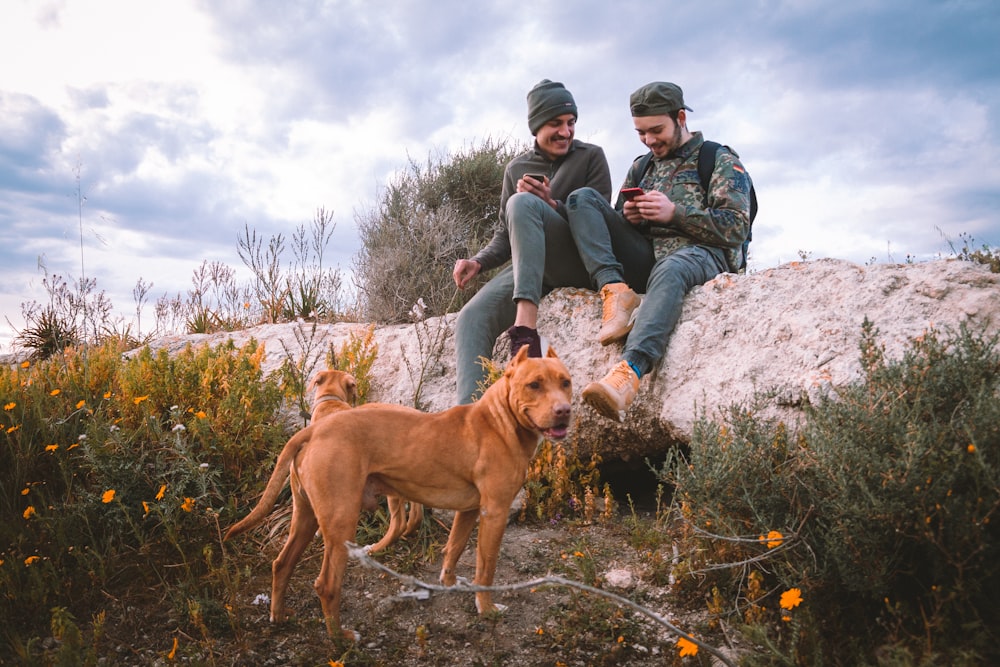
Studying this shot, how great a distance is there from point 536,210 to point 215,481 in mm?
2830

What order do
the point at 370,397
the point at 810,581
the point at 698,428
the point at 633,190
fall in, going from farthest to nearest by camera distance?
the point at 370,397
the point at 633,190
the point at 698,428
the point at 810,581

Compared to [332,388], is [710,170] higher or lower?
higher

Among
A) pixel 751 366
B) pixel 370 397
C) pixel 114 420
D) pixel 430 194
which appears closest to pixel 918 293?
pixel 751 366

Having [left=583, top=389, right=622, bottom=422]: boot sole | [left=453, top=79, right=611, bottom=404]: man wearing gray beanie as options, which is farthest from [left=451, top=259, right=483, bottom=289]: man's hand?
[left=583, top=389, right=622, bottom=422]: boot sole

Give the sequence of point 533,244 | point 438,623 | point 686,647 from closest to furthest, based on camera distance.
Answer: point 686,647
point 438,623
point 533,244

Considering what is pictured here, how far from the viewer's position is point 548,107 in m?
5.44

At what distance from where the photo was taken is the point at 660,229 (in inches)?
199

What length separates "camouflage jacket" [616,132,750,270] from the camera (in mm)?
4812

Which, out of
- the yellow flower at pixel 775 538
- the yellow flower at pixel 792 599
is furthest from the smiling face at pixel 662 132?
the yellow flower at pixel 792 599

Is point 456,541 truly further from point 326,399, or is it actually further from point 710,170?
point 710,170

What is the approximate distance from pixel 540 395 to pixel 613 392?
0.86m

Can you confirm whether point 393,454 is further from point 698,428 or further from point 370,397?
point 370,397

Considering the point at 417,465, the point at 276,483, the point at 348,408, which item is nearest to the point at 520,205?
the point at 348,408

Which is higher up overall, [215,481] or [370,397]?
[370,397]
